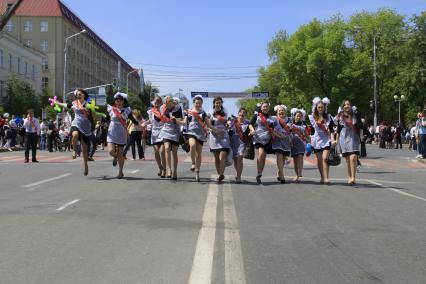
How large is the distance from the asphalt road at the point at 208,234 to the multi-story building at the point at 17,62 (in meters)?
54.3

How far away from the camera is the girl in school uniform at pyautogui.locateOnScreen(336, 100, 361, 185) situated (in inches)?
492

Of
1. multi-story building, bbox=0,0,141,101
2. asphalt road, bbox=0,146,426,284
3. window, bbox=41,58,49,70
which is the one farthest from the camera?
multi-story building, bbox=0,0,141,101

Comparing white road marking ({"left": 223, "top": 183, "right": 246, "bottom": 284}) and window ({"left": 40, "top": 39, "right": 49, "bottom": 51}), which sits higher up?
window ({"left": 40, "top": 39, "right": 49, "bottom": 51})

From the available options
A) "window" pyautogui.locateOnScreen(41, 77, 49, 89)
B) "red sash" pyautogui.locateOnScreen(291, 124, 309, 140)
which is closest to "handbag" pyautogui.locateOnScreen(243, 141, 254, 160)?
"red sash" pyautogui.locateOnScreen(291, 124, 309, 140)

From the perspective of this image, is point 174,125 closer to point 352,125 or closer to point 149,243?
point 352,125

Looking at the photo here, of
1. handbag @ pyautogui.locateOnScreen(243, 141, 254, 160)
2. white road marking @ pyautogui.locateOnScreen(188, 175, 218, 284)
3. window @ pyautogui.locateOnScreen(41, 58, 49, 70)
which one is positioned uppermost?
window @ pyautogui.locateOnScreen(41, 58, 49, 70)

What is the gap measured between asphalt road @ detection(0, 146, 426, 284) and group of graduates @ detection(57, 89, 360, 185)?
1.04 m

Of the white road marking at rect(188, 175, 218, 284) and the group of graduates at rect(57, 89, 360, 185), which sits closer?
the white road marking at rect(188, 175, 218, 284)

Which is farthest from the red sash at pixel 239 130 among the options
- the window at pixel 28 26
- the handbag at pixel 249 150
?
the window at pixel 28 26

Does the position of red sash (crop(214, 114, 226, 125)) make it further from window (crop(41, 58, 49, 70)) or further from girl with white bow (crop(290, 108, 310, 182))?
window (crop(41, 58, 49, 70))

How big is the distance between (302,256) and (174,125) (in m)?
7.33

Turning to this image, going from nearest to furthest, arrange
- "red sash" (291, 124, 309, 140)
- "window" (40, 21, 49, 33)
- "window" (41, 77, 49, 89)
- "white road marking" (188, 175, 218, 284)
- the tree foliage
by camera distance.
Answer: "white road marking" (188, 175, 218, 284) < "red sash" (291, 124, 309, 140) < the tree foliage < "window" (41, 77, 49, 89) < "window" (40, 21, 49, 33)

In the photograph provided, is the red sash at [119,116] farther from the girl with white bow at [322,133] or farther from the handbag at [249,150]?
the girl with white bow at [322,133]

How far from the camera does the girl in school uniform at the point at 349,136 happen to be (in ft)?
41.0
